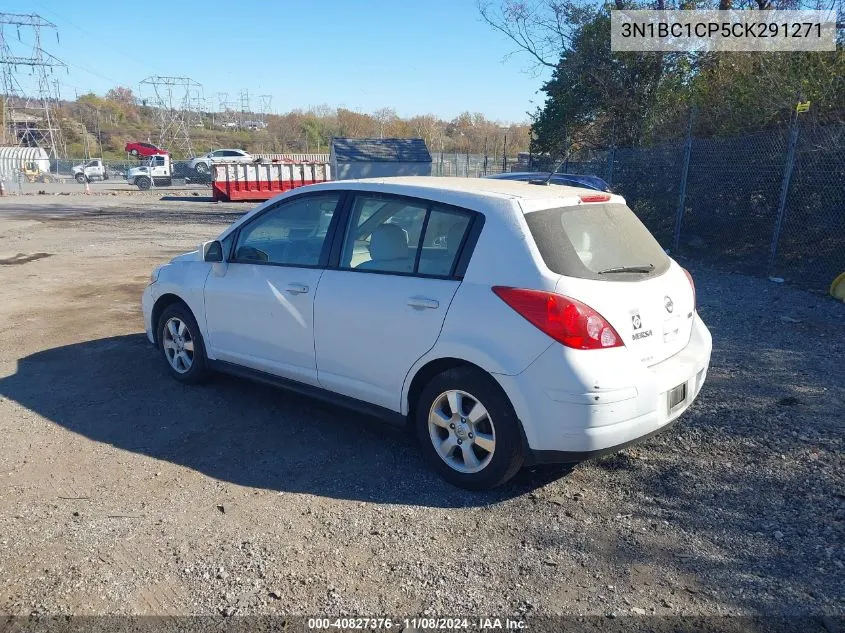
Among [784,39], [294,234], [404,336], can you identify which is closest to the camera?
[404,336]

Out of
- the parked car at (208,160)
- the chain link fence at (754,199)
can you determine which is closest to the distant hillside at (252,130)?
the parked car at (208,160)

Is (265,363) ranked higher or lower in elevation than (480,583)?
higher

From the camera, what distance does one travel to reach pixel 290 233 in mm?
4758

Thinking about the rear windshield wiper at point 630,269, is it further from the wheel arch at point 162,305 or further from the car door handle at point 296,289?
the wheel arch at point 162,305

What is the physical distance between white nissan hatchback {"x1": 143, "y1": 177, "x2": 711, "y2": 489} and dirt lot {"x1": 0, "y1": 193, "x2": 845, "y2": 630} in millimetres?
371

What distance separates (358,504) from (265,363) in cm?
151

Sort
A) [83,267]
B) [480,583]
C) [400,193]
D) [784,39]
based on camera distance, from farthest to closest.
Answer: [784,39], [83,267], [400,193], [480,583]

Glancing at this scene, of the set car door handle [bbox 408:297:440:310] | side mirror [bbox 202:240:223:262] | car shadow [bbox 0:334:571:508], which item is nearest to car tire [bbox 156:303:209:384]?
car shadow [bbox 0:334:571:508]

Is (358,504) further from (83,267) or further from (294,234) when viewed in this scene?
(83,267)

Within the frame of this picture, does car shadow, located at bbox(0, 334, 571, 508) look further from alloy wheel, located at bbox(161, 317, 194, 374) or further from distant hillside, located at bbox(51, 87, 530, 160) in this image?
distant hillside, located at bbox(51, 87, 530, 160)

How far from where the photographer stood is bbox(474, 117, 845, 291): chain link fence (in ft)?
33.4

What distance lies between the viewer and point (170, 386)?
549 centimetres

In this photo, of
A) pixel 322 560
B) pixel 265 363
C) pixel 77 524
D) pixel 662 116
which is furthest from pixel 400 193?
pixel 662 116

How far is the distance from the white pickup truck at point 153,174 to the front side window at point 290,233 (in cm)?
3961
